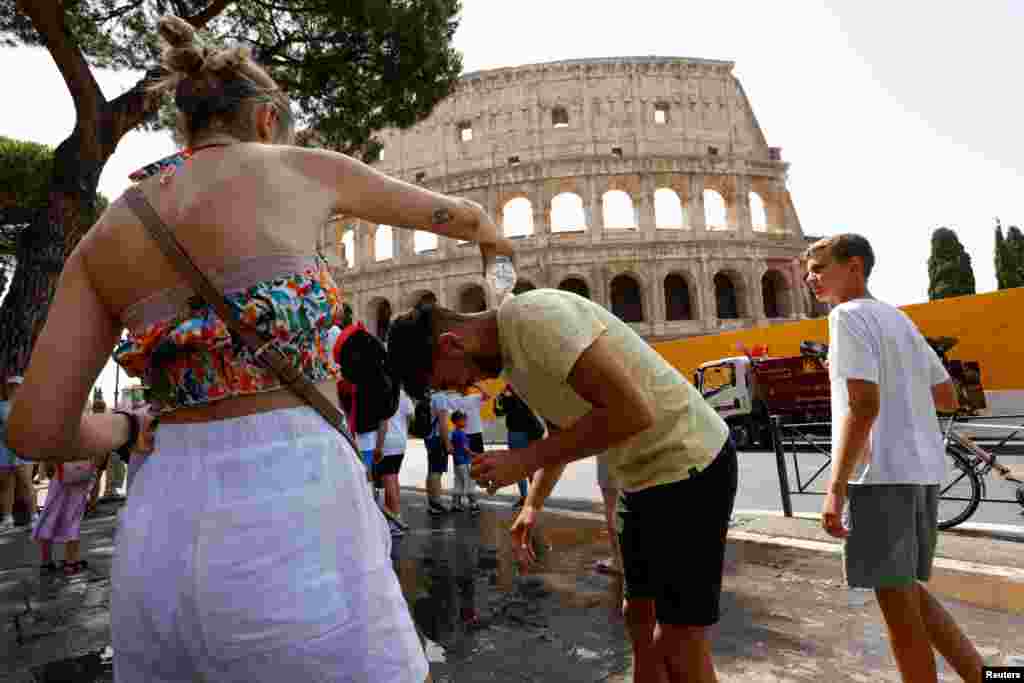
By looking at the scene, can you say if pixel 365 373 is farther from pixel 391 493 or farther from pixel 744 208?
pixel 744 208

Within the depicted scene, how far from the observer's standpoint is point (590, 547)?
5.39 m

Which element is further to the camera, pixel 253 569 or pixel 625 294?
pixel 625 294

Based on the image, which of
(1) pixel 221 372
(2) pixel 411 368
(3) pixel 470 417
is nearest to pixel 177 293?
(1) pixel 221 372

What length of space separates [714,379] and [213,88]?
48.3ft

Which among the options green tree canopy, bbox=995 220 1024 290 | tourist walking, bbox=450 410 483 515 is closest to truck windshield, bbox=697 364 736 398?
tourist walking, bbox=450 410 483 515

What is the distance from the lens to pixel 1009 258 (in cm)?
3484

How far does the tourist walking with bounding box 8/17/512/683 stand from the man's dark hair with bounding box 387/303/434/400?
0.54 metres

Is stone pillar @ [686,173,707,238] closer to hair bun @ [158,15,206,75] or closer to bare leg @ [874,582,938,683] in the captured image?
bare leg @ [874,582,938,683]

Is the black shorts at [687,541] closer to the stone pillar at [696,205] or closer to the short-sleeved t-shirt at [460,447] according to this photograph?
the short-sleeved t-shirt at [460,447]

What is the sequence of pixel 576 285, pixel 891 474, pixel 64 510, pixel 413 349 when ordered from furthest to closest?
1. pixel 576 285
2. pixel 64 510
3. pixel 891 474
4. pixel 413 349

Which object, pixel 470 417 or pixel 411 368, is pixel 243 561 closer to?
pixel 411 368

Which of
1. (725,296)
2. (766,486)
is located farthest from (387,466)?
(725,296)

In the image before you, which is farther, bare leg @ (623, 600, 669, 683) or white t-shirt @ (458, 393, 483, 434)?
white t-shirt @ (458, 393, 483, 434)

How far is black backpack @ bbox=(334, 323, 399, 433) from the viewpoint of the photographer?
55.0 inches
